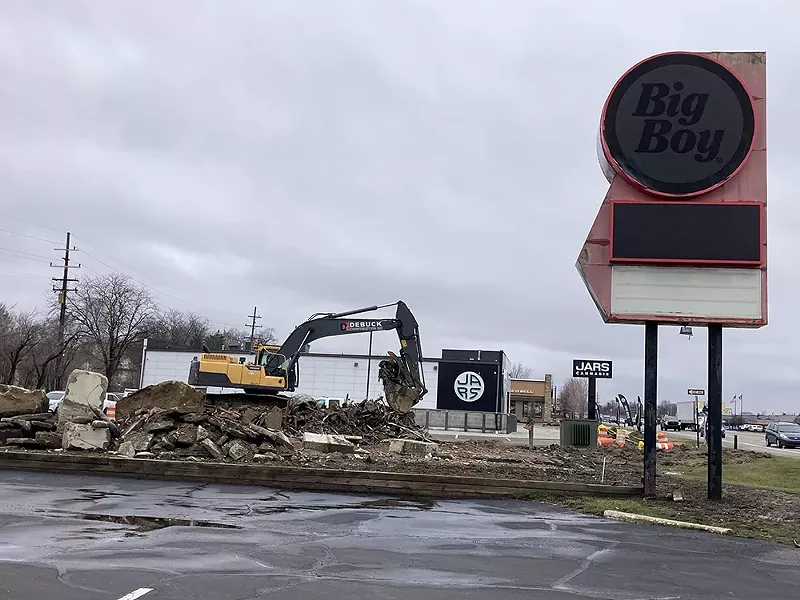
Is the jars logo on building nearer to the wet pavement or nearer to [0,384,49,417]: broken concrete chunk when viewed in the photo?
[0,384,49,417]: broken concrete chunk

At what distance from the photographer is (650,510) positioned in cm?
1184

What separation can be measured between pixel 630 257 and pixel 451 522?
5.94 meters

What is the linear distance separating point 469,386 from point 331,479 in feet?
156

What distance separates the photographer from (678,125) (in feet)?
43.6

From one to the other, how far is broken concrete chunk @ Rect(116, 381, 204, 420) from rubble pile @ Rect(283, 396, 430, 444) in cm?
325

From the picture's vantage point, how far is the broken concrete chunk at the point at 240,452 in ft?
55.4

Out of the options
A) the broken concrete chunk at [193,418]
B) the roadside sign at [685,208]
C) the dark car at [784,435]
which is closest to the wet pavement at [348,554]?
the roadside sign at [685,208]

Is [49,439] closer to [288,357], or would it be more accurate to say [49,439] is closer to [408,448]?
[408,448]

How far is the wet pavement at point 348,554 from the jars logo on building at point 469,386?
49.0 m

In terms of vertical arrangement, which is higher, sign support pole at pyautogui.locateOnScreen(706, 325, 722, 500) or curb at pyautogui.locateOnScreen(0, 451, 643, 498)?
sign support pole at pyautogui.locateOnScreen(706, 325, 722, 500)

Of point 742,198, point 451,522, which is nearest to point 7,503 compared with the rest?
point 451,522

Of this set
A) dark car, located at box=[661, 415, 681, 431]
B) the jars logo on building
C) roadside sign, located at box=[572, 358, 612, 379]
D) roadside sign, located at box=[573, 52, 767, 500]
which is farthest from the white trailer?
roadside sign, located at box=[573, 52, 767, 500]

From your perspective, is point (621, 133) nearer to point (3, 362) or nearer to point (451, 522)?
point (451, 522)

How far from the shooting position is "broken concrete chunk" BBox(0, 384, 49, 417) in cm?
2027
